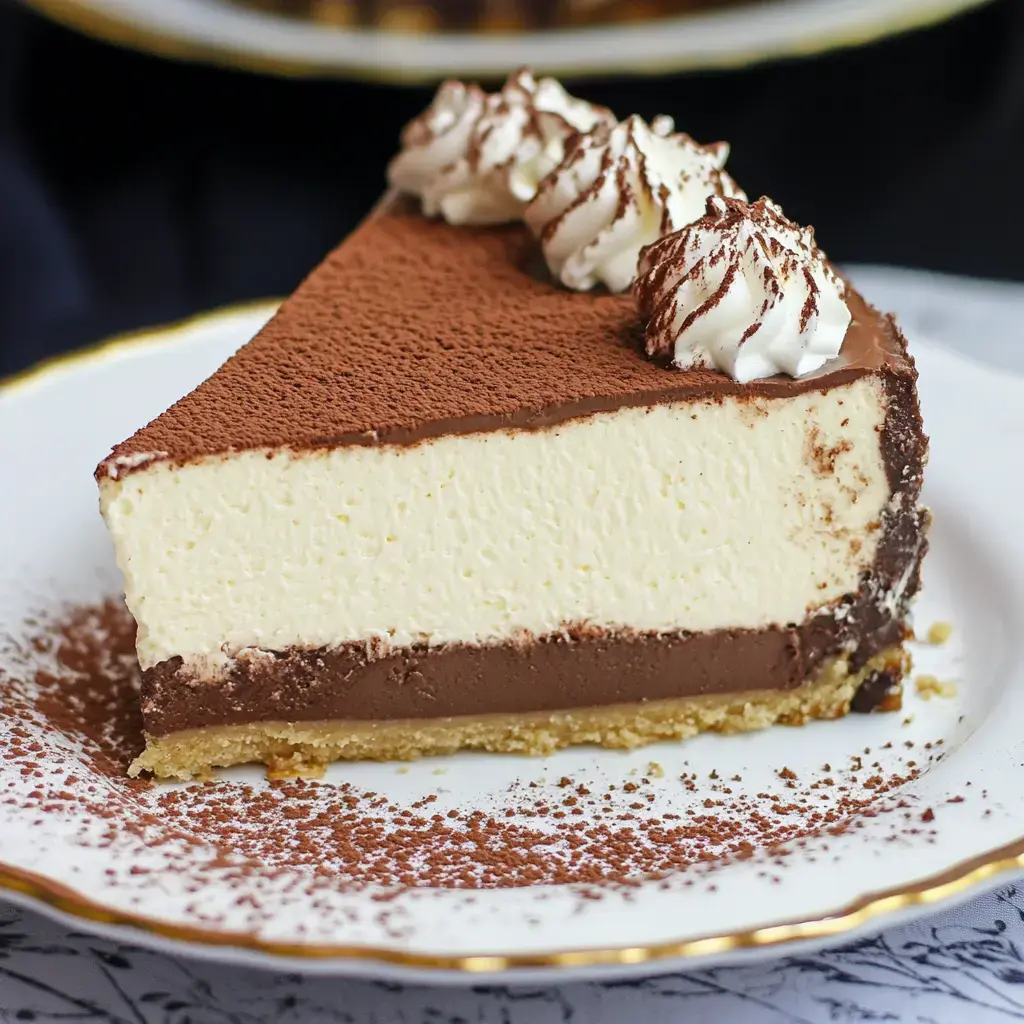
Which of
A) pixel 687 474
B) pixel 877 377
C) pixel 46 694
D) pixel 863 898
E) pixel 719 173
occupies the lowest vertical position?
pixel 46 694

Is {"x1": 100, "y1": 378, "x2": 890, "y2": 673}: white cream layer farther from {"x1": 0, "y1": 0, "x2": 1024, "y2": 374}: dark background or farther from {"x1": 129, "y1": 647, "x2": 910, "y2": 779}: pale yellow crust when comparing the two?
{"x1": 0, "y1": 0, "x2": 1024, "y2": 374}: dark background

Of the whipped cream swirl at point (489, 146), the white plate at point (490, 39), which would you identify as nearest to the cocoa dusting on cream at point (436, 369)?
the whipped cream swirl at point (489, 146)

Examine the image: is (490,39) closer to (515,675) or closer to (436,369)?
(436,369)

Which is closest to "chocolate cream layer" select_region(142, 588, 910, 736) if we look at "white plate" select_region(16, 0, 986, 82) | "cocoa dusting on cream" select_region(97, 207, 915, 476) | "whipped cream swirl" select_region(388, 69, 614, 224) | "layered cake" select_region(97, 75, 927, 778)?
"layered cake" select_region(97, 75, 927, 778)

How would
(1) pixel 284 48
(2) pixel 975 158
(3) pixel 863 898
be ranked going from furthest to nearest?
1. (2) pixel 975 158
2. (1) pixel 284 48
3. (3) pixel 863 898

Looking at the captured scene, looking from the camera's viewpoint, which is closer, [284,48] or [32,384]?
[32,384]

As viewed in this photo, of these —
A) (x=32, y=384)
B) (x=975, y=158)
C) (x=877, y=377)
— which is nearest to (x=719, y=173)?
(x=877, y=377)

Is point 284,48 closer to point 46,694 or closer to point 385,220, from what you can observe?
point 385,220
